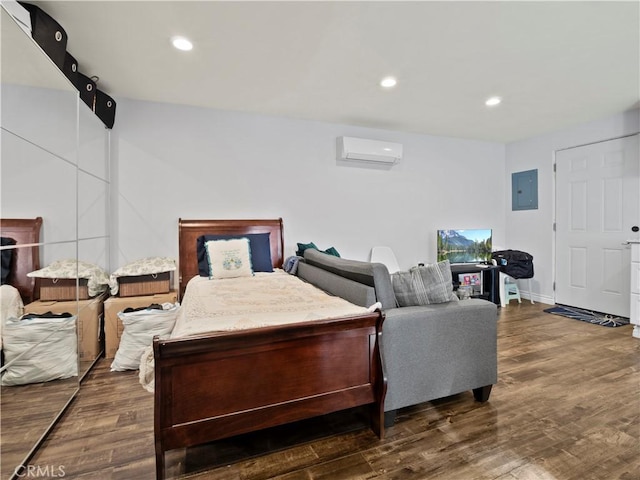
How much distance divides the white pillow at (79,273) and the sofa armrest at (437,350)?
202cm

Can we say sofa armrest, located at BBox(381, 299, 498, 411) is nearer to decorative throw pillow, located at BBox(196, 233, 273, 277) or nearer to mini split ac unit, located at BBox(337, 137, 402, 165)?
decorative throw pillow, located at BBox(196, 233, 273, 277)

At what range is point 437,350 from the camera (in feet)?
6.33

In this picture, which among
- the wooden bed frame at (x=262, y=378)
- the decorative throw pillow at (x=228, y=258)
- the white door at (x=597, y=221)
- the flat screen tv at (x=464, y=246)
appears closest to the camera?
the wooden bed frame at (x=262, y=378)

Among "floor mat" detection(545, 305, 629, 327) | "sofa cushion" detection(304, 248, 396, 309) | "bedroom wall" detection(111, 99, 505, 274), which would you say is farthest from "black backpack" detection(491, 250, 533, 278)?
"sofa cushion" detection(304, 248, 396, 309)

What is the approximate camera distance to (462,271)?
4.33 meters

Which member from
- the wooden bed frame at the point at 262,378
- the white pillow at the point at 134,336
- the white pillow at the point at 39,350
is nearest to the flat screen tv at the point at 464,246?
the wooden bed frame at the point at 262,378

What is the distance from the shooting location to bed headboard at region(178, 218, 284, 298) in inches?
140

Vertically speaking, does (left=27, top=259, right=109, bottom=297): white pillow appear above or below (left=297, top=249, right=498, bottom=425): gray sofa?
above

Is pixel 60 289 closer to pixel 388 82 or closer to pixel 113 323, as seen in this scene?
pixel 113 323

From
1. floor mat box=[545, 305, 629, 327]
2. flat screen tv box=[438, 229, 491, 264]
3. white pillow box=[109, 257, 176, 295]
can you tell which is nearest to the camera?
white pillow box=[109, 257, 176, 295]

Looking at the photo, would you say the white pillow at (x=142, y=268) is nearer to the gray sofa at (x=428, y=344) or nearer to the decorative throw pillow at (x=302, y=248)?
the decorative throw pillow at (x=302, y=248)

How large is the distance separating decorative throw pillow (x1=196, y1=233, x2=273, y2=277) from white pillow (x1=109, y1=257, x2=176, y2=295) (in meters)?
0.31

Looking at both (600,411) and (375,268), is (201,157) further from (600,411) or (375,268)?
(600,411)

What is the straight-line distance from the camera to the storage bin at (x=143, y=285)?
3.01 metres
